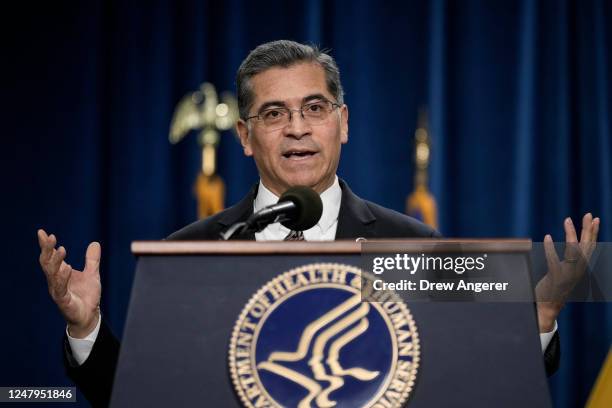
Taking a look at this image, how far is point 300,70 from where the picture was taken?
188cm

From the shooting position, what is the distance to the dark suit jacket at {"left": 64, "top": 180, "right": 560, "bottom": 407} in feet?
4.97

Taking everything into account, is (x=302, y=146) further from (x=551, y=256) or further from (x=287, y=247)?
(x=287, y=247)

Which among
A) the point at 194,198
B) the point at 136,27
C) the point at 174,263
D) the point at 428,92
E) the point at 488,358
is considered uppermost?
the point at 136,27

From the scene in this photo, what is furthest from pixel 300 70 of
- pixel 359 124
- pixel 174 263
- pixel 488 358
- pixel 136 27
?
pixel 136 27

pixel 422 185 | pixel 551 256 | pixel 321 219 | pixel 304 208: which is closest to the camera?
pixel 304 208

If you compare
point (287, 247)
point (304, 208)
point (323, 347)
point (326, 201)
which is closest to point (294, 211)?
point (304, 208)

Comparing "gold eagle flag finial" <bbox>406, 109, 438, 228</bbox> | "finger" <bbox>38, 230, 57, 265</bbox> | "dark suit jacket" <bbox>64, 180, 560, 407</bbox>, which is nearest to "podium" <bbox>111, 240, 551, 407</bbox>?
"finger" <bbox>38, 230, 57, 265</bbox>

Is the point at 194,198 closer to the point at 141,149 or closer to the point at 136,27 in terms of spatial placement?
the point at 141,149

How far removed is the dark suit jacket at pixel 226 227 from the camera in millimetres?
1516

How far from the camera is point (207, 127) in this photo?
11.6ft

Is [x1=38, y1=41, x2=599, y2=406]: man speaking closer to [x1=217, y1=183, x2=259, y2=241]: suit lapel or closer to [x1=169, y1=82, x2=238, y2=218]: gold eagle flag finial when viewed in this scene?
[x1=217, y1=183, x2=259, y2=241]: suit lapel

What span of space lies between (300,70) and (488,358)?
3.57 ft

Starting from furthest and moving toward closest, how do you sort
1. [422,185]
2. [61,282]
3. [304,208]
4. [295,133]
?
[422,185], [295,133], [61,282], [304,208]

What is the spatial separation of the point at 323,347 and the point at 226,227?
3.43 feet
